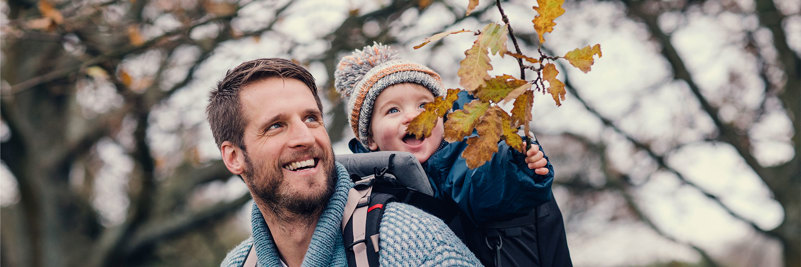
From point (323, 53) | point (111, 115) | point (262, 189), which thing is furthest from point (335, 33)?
point (262, 189)

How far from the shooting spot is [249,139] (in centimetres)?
229

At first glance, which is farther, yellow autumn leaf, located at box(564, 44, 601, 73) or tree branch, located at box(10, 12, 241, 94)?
tree branch, located at box(10, 12, 241, 94)

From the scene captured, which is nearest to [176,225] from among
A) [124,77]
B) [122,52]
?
[124,77]

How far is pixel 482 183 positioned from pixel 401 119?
620mm

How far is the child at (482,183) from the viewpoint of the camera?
213 centimetres

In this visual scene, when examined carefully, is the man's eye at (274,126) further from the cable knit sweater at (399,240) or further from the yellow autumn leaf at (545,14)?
the yellow autumn leaf at (545,14)

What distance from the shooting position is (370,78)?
281cm

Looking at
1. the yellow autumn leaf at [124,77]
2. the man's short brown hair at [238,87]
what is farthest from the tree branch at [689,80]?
the man's short brown hair at [238,87]

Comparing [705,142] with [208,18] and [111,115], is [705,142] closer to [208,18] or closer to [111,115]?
[208,18]

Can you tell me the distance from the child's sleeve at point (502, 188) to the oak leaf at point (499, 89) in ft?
1.52

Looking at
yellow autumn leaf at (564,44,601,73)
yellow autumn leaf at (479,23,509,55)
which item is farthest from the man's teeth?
yellow autumn leaf at (564,44,601,73)

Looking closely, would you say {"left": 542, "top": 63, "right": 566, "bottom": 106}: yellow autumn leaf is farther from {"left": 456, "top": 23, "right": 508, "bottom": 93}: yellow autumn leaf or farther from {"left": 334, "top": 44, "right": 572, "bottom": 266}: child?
{"left": 334, "top": 44, "right": 572, "bottom": 266}: child

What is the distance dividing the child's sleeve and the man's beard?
17.1 inches

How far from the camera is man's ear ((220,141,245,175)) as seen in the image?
7.68 feet
